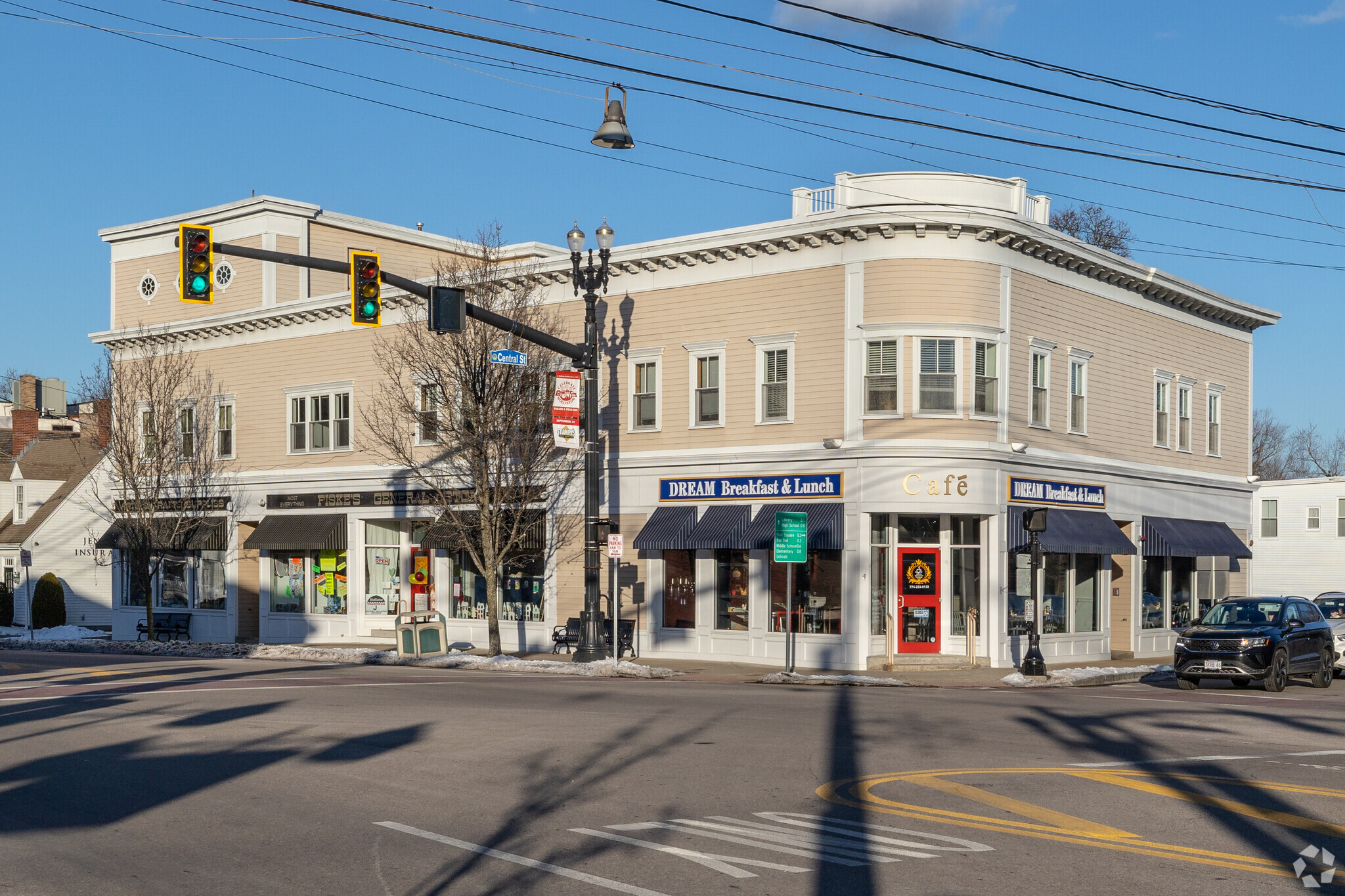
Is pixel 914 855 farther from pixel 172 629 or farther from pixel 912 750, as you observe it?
pixel 172 629

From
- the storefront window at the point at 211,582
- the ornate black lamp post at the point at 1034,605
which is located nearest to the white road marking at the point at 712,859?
the ornate black lamp post at the point at 1034,605

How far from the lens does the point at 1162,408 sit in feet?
115

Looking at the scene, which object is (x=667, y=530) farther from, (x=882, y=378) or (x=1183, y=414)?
(x=1183, y=414)

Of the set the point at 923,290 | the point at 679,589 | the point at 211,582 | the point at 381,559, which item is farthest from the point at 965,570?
the point at 211,582

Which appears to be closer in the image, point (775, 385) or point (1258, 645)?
point (1258, 645)

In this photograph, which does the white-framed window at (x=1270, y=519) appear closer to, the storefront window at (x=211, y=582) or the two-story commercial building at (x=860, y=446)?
the two-story commercial building at (x=860, y=446)

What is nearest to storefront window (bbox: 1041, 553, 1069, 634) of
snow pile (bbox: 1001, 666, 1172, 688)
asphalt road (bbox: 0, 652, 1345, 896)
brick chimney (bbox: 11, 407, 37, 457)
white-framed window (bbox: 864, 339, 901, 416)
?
snow pile (bbox: 1001, 666, 1172, 688)

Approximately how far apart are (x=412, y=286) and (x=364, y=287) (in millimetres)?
1285

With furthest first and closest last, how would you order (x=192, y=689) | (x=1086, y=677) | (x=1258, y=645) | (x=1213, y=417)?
(x=1213, y=417)
(x=1086, y=677)
(x=1258, y=645)
(x=192, y=689)

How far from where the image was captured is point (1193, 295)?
35.2 metres

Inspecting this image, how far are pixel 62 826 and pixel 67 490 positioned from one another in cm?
4942

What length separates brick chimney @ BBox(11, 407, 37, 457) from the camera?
6166cm

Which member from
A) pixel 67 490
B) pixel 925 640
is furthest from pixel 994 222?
pixel 67 490

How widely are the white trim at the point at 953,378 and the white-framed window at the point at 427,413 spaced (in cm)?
1063
